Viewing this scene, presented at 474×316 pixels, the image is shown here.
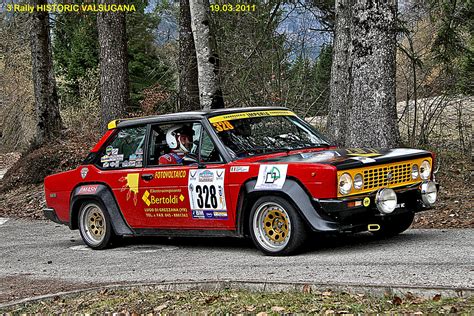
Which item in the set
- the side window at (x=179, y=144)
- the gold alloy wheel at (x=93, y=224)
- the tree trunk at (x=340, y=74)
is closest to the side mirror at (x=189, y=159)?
the side window at (x=179, y=144)

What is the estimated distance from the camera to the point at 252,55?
66.2 ft

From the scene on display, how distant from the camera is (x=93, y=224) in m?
11.5

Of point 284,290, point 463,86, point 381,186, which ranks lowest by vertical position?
point 284,290

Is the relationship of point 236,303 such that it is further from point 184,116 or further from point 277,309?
point 184,116

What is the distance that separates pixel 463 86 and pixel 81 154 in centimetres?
1014

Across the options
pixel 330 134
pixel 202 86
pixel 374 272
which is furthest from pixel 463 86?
pixel 374 272

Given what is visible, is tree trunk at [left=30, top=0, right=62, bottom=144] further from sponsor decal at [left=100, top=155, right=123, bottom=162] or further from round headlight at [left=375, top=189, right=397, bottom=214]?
round headlight at [left=375, top=189, right=397, bottom=214]

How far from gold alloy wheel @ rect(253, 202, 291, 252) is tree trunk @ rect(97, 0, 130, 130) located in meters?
12.1

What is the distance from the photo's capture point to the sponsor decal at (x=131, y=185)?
10695mm

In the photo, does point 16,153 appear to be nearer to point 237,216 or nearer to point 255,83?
point 255,83

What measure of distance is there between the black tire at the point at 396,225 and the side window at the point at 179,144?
2246 millimetres

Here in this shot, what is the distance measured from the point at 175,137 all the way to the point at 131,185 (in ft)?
2.89

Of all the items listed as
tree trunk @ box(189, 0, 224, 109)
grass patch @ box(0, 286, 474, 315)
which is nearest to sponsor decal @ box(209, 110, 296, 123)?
grass patch @ box(0, 286, 474, 315)

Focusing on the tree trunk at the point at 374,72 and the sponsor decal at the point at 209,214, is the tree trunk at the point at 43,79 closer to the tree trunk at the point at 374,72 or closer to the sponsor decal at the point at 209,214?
the tree trunk at the point at 374,72
